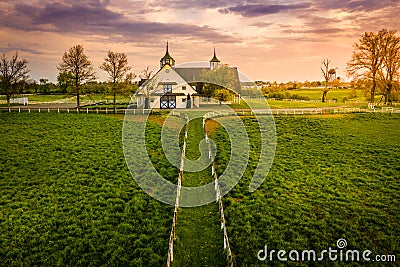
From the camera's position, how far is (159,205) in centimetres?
1480

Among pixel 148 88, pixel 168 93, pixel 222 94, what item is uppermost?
pixel 148 88

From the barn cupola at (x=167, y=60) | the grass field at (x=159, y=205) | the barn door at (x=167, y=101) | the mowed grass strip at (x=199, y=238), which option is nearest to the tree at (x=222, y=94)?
the barn door at (x=167, y=101)

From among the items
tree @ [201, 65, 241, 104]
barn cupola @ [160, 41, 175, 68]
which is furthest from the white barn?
barn cupola @ [160, 41, 175, 68]

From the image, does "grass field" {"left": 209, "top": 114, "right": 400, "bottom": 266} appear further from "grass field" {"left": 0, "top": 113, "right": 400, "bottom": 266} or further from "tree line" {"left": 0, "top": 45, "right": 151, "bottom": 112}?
"tree line" {"left": 0, "top": 45, "right": 151, "bottom": 112}

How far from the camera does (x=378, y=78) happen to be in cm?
4841

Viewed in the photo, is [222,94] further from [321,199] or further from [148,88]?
[321,199]

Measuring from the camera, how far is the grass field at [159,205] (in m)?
11.4

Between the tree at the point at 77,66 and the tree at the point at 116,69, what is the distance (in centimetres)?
211

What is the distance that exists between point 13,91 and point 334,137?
135ft

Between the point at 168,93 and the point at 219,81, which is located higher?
the point at 219,81

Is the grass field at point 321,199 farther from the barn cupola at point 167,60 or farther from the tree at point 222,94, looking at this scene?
the barn cupola at point 167,60

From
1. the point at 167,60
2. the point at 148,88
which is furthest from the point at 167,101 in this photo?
the point at 167,60

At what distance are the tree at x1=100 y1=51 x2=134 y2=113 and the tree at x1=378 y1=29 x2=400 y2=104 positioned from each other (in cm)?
3911

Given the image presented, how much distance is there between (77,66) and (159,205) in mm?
32107
